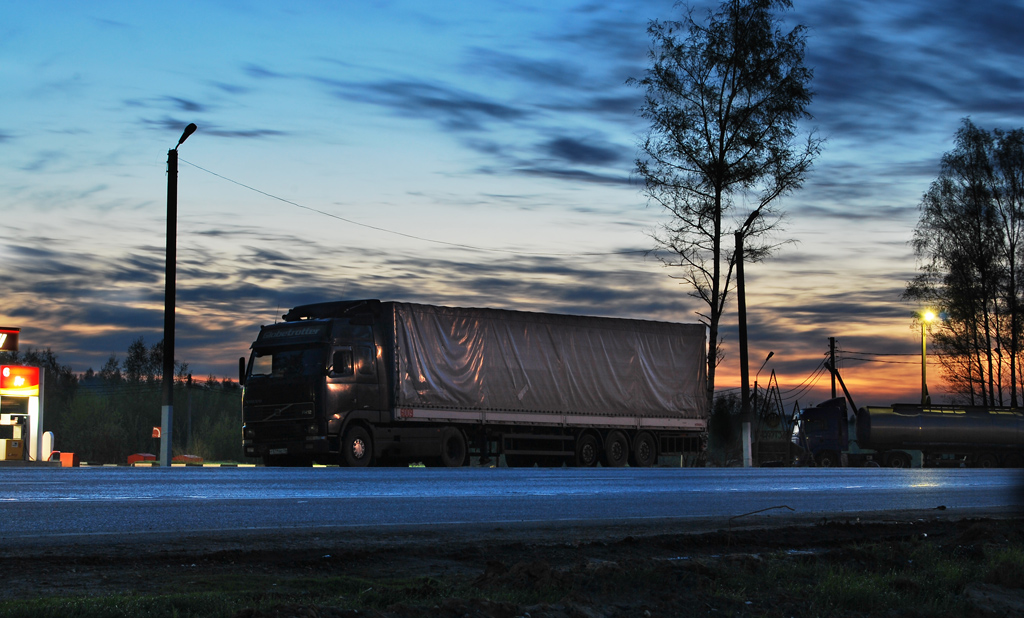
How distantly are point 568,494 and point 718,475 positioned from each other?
526cm

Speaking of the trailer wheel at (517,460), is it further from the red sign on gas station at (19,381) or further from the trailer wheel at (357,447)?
the red sign on gas station at (19,381)

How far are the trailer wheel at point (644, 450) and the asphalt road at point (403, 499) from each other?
13.3m

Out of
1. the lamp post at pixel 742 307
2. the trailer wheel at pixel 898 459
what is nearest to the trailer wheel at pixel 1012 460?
the trailer wheel at pixel 898 459

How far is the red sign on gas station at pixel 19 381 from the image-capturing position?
3647 centimetres

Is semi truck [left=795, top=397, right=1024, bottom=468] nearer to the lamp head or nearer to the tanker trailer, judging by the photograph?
the tanker trailer

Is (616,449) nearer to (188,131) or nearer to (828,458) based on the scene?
(188,131)

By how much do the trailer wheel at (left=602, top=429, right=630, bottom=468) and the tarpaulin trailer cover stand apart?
0.60m

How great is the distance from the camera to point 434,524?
8.74 m

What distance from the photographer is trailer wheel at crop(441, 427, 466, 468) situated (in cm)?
2597

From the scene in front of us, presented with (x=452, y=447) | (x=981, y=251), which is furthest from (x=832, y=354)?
(x=452, y=447)

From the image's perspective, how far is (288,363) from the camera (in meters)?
24.3

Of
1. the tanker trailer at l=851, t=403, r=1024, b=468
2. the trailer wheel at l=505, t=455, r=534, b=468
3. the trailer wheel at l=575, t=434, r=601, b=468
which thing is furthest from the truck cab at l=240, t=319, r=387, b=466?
the tanker trailer at l=851, t=403, r=1024, b=468

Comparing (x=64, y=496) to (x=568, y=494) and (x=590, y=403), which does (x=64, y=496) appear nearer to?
(x=568, y=494)

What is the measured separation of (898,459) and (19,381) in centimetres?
3174
